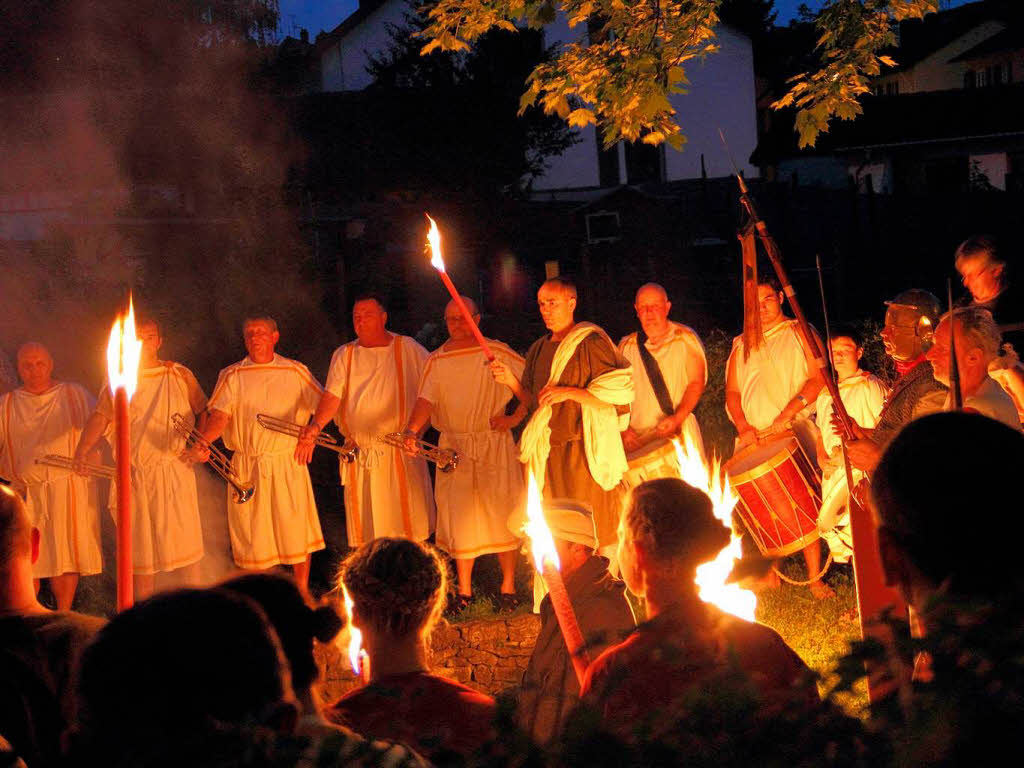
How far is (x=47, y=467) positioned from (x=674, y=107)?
70.5 ft

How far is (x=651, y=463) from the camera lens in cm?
739

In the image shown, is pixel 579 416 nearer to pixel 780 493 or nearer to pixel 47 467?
pixel 780 493

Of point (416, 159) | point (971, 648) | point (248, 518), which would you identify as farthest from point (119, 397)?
point (416, 159)

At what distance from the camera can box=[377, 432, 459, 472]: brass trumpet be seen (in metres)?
7.72

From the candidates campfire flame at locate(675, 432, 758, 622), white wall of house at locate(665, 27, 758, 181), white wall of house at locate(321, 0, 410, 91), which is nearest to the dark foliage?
white wall of house at locate(665, 27, 758, 181)

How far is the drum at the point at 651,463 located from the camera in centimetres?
737

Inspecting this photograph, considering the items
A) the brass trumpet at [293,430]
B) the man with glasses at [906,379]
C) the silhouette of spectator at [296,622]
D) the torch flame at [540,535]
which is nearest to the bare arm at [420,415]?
the brass trumpet at [293,430]

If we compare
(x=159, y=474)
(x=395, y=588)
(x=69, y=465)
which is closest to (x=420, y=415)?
(x=159, y=474)

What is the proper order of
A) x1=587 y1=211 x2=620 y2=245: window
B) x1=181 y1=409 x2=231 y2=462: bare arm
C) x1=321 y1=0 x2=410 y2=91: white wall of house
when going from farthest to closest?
1. x1=321 y1=0 x2=410 y2=91: white wall of house
2. x1=587 y1=211 x2=620 y2=245: window
3. x1=181 y1=409 x2=231 y2=462: bare arm

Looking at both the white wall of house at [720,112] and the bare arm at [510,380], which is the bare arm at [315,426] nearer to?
the bare arm at [510,380]

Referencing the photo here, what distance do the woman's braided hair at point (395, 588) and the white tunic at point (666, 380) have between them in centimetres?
467

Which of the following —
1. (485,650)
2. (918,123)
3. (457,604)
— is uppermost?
(918,123)

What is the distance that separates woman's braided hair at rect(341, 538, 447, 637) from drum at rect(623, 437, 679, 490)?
14.2 ft

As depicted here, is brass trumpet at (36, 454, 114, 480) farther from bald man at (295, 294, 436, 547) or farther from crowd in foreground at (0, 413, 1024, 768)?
crowd in foreground at (0, 413, 1024, 768)
